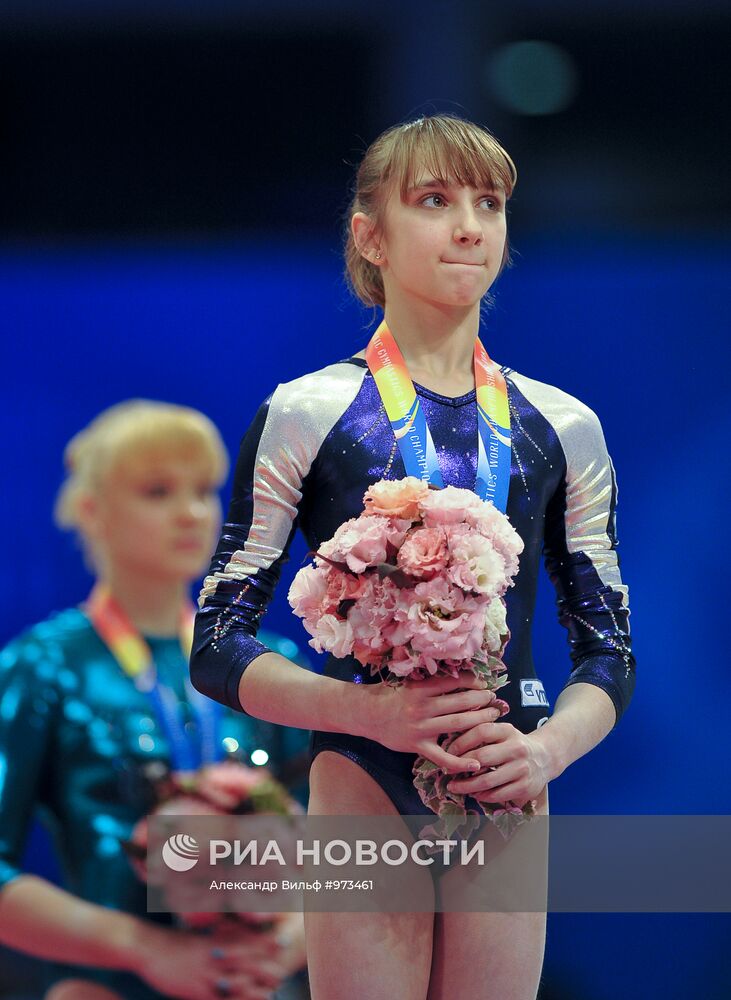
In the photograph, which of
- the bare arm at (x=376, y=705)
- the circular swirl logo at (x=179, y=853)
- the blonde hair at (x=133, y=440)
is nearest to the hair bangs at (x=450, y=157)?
the bare arm at (x=376, y=705)

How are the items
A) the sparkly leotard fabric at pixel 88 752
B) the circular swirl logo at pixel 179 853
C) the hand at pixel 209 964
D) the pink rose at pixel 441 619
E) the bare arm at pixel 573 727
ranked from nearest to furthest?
the pink rose at pixel 441 619, the bare arm at pixel 573 727, the circular swirl logo at pixel 179 853, the hand at pixel 209 964, the sparkly leotard fabric at pixel 88 752

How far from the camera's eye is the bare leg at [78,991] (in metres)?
3.49

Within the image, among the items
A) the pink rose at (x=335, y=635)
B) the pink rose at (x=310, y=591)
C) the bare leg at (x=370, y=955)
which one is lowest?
the bare leg at (x=370, y=955)

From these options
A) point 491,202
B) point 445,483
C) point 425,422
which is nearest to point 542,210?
point 491,202

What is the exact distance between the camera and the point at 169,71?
11.6ft

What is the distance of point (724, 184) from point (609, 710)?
6.06 ft

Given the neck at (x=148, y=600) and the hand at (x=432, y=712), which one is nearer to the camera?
the hand at (x=432, y=712)

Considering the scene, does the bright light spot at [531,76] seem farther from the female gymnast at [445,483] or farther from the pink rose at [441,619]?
the pink rose at [441,619]

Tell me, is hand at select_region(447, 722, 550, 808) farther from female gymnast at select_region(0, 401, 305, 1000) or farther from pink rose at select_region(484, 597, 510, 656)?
female gymnast at select_region(0, 401, 305, 1000)

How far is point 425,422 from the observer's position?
7.52 feet

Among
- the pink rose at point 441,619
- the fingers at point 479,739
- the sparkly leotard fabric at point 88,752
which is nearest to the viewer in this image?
the pink rose at point 441,619

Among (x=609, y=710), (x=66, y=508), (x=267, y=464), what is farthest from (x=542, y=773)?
(x=66, y=508)

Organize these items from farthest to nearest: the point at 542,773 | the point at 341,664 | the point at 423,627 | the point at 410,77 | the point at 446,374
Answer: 1. the point at 410,77
2. the point at 446,374
3. the point at 341,664
4. the point at 542,773
5. the point at 423,627

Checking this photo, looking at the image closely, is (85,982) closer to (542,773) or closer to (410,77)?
(542,773)
